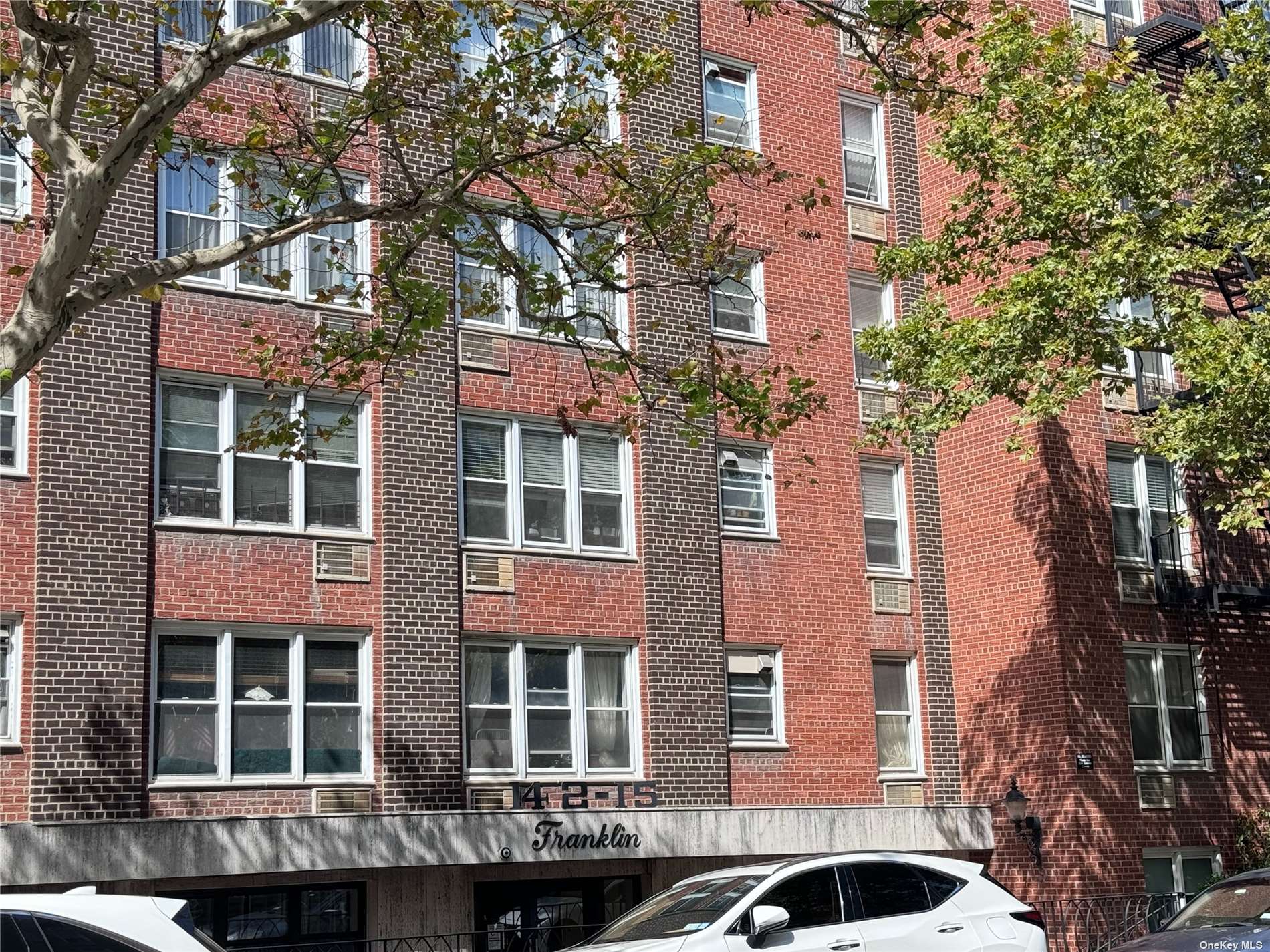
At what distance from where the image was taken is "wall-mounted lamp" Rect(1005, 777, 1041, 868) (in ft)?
78.0

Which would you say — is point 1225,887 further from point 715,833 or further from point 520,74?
point 520,74

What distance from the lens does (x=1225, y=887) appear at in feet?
47.4

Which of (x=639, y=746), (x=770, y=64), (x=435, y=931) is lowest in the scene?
(x=435, y=931)

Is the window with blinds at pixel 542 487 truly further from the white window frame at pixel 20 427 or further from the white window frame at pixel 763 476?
the white window frame at pixel 20 427

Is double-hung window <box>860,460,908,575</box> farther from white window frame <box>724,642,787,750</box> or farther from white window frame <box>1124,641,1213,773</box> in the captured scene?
white window frame <box>1124,641,1213,773</box>

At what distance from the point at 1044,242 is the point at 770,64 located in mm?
5220

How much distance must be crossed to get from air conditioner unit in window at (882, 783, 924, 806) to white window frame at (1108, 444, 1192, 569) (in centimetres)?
505

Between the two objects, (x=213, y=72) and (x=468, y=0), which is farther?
A: (x=468, y=0)

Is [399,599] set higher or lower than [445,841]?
higher

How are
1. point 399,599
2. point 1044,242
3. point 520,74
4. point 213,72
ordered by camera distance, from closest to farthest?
1. point 213,72
2. point 520,74
3. point 399,599
4. point 1044,242

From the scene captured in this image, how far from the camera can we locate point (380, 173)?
856 inches

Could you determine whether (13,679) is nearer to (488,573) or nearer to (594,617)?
(488,573)

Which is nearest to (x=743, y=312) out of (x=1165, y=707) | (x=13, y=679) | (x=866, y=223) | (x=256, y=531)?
(x=866, y=223)

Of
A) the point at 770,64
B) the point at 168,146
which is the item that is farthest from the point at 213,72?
the point at 770,64
